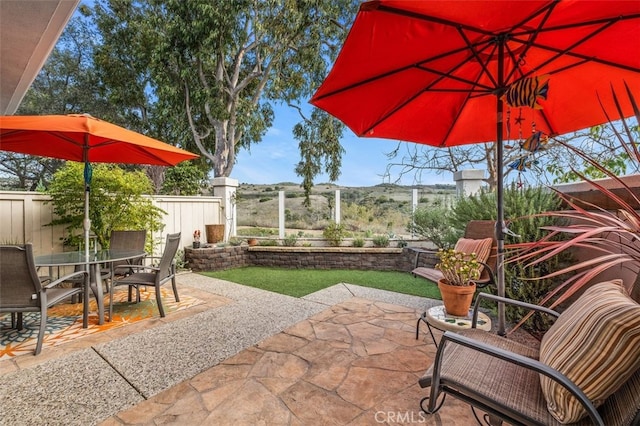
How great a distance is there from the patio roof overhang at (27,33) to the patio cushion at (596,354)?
3788 mm

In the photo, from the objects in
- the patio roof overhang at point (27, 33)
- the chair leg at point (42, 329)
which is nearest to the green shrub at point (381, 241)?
the chair leg at point (42, 329)

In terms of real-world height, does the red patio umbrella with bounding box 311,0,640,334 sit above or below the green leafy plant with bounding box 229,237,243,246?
above

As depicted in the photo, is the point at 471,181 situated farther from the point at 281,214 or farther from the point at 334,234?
the point at 281,214

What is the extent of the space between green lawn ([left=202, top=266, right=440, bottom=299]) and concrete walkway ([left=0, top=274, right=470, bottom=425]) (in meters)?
1.03

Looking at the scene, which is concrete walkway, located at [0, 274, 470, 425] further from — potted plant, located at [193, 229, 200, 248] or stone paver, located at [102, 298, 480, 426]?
potted plant, located at [193, 229, 200, 248]

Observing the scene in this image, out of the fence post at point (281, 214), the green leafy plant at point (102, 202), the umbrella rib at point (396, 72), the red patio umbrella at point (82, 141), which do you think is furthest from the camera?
the fence post at point (281, 214)

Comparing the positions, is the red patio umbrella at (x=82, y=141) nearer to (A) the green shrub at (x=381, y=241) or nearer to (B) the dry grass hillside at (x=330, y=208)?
(B) the dry grass hillside at (x=330, y=208)

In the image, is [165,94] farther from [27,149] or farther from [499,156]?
[499,156]

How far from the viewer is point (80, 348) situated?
261cm

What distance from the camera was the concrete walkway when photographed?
181 cm

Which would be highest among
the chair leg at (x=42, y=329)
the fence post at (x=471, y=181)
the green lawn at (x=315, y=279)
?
the fence post at (x=471, y=181)

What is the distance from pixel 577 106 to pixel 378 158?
13.7ft

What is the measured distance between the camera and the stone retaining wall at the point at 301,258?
580cm

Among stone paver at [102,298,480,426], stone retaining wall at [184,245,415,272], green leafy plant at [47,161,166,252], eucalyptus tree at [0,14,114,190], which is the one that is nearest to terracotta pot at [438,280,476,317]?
stone paver at [102,298,480,426]
